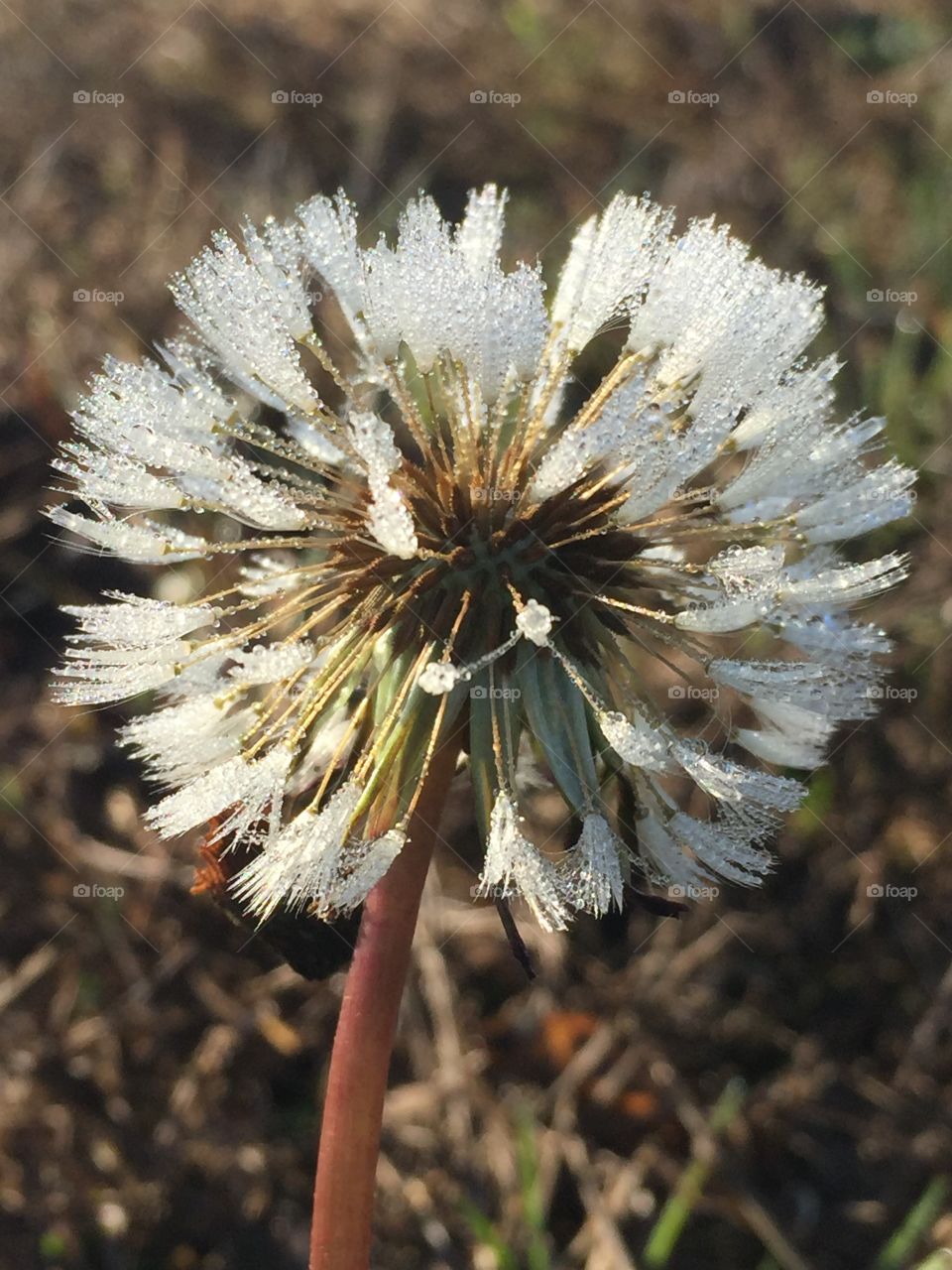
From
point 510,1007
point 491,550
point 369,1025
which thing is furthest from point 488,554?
point 510,1007

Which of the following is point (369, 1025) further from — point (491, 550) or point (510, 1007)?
point (510, 1007)

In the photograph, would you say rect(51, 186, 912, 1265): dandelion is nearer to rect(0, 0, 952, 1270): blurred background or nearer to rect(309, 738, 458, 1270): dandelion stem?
rect(309, 738, 458, 1270): dandelion stem

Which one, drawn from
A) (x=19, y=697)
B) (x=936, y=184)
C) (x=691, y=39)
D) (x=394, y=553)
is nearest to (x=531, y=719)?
(x=394, y=553)

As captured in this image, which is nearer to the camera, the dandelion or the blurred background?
the dandelion

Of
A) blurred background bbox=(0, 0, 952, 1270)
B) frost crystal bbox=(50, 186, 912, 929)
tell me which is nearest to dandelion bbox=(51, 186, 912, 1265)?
frost crystal bbox=(50, 186, 912, 929)

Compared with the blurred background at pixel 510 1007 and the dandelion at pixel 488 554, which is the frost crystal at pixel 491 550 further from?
the blurred background at pixel 510 1007

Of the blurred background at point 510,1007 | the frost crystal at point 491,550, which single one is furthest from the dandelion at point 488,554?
the blurred background at point 510,1007
